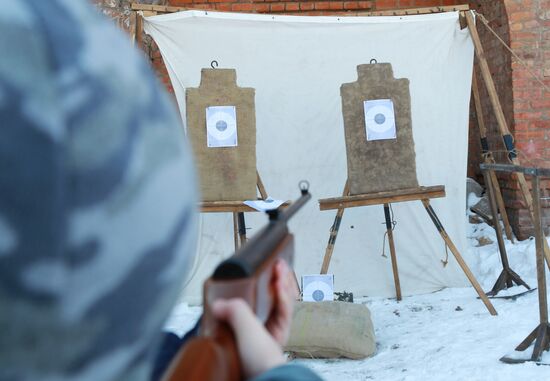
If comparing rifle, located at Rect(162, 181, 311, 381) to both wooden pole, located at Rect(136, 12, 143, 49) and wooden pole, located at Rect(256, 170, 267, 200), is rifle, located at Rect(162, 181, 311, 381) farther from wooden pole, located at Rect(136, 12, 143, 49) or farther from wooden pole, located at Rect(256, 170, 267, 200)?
wooden pole, located at Rect(136, 12, 143, 49)

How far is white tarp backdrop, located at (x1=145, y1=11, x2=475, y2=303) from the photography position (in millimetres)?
4121

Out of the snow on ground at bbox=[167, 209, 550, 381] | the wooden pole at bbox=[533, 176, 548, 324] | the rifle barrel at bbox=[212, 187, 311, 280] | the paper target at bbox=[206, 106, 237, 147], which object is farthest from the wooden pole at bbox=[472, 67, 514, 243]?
the rifle barrel at bbox=[212, 187, 311, 280]

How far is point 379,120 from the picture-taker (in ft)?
12.7

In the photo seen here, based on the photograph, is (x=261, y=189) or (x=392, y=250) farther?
(x=392, y=250)

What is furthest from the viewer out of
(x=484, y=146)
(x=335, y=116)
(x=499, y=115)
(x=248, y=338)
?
(x=335, y=116)

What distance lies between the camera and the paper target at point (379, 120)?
12.7ft

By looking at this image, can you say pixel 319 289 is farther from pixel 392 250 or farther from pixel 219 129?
pixel 219 129

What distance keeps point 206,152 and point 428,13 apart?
1.61 metres

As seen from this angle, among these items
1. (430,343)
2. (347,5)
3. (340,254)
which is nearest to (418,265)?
(340,254)

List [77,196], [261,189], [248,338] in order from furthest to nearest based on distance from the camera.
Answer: [261,189], [248,338], [77,196]

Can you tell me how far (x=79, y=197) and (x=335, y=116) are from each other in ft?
12.9

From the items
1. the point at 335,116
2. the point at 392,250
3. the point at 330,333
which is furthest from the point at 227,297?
the point at 335,116

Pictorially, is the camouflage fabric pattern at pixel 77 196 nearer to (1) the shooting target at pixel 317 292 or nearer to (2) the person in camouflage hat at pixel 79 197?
(2) the person in camouflage hat at pixel 79 197

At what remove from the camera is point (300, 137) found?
4.25m
